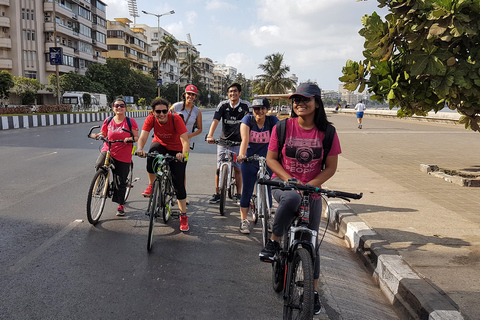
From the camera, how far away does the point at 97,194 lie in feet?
17.4

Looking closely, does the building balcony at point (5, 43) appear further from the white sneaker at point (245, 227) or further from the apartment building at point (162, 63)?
the apartment building at point (162, 63)

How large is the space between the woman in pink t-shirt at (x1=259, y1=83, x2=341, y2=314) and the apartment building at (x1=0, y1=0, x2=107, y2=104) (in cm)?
4603

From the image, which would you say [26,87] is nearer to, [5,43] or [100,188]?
[5,43]

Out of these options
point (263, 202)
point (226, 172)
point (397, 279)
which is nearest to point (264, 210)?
point (263, 202)

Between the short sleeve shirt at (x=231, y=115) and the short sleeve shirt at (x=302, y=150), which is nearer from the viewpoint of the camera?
the short sleeve shirt at (x=302, y=150)

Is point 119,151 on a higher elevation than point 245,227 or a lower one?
higher

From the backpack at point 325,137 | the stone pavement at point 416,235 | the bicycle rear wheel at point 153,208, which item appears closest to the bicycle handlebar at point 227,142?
the bicycle rear wheel at point 153,208

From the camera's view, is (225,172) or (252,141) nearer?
(252,141)

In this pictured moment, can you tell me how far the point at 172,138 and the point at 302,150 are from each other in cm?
262

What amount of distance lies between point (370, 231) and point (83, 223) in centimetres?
371

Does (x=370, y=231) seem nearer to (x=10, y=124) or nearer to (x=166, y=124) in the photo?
(x=166, y=124)

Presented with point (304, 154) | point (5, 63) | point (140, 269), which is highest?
point (5, 63)

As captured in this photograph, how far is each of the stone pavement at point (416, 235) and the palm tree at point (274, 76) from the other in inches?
2285

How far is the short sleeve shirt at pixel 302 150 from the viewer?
3092 millimetres
